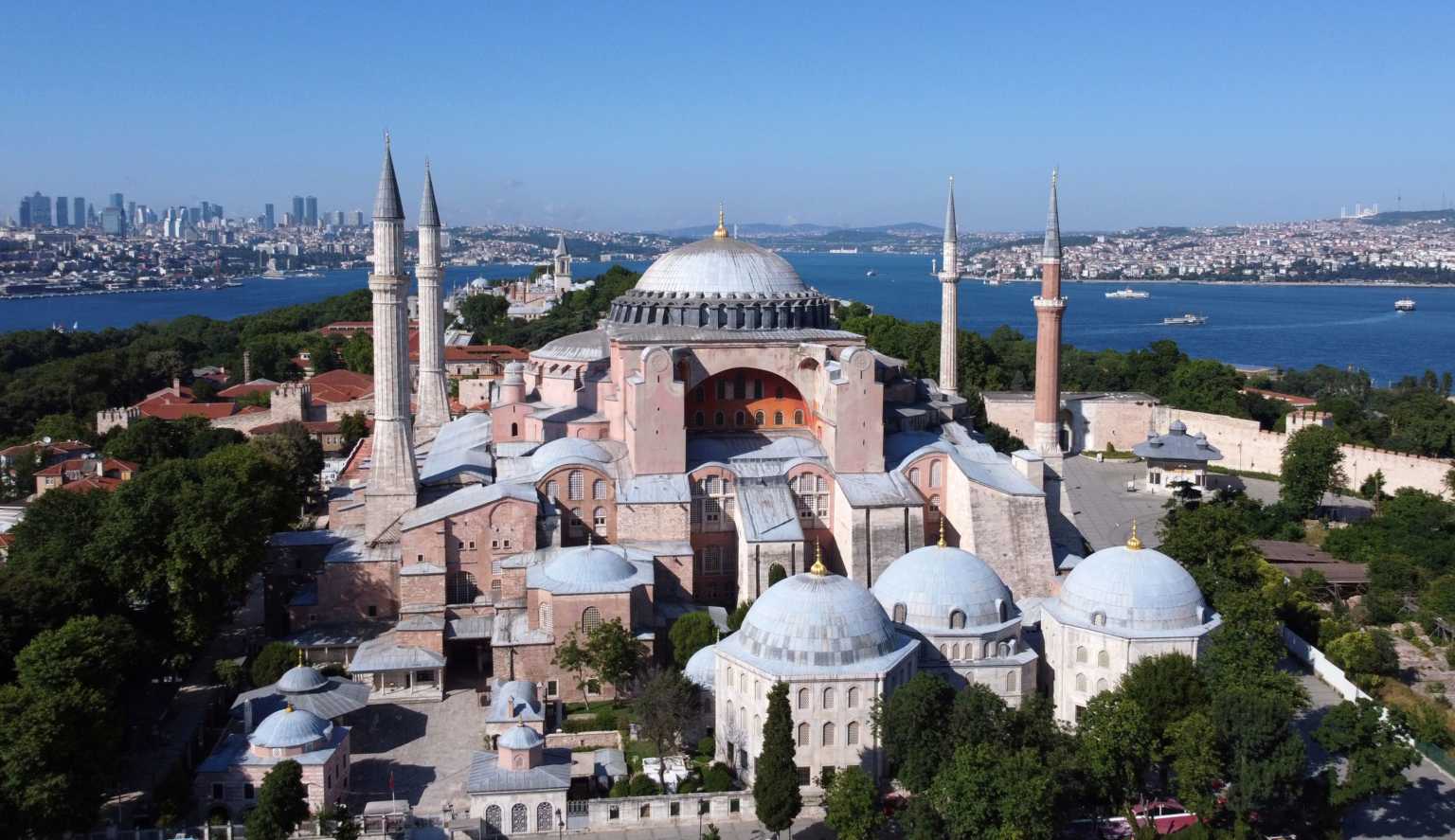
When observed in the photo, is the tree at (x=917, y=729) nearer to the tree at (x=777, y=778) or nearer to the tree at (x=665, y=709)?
the tree at (x=777, y=778)

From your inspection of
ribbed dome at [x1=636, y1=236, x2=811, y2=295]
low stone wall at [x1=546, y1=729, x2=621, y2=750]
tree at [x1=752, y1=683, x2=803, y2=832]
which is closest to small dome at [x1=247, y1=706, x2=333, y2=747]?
low stone wall at [x1=546, y1=729, x2=621, y2=750]

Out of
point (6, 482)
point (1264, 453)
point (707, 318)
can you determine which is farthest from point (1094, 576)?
point (6, 482)

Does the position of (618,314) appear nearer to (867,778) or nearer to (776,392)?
(776,392)

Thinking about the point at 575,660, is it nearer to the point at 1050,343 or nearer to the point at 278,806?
the point at 278,806

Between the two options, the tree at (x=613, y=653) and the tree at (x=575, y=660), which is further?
the tree at (x=575, y=660)

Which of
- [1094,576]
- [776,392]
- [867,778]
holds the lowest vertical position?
[867,778]

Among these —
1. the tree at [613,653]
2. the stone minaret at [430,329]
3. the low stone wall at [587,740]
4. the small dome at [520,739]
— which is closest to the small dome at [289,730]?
the small dome at [520,739]

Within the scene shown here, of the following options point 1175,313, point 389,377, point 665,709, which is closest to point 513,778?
point 665,709
